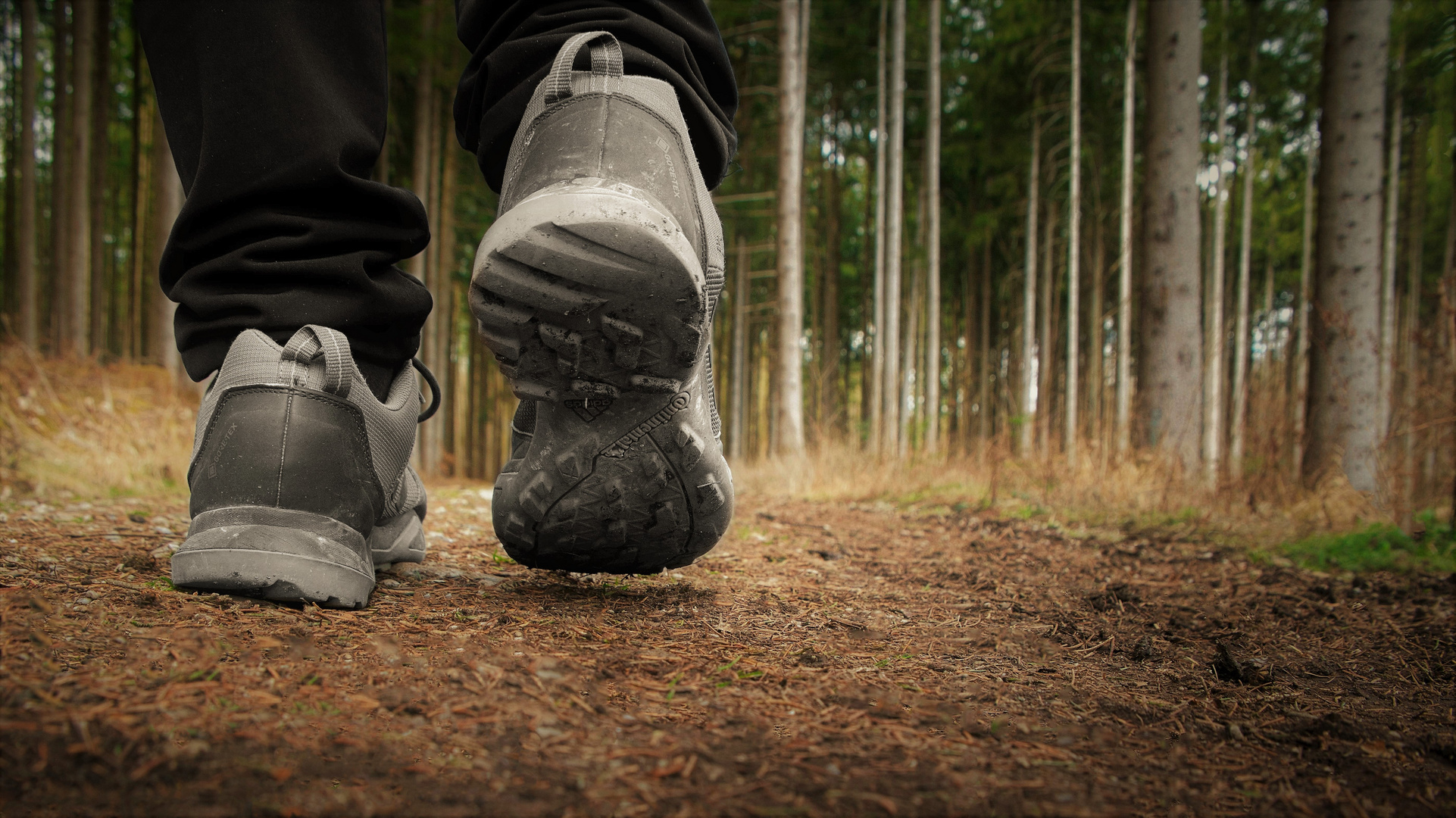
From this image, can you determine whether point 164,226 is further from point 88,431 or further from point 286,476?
point 286,476

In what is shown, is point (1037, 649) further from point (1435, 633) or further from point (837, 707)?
point (1435, 633)

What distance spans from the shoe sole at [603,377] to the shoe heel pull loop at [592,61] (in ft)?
0.71

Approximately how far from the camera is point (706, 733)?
30.6 inches

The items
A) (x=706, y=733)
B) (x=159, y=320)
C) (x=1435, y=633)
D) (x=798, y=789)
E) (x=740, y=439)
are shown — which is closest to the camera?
(x=798, y=789)

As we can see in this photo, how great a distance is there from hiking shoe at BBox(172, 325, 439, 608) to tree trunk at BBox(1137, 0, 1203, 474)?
211 inches

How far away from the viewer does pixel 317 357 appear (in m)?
1.18

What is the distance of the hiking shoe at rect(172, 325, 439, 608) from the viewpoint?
3.51 feet

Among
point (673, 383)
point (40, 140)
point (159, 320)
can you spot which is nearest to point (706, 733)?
point (673, 383)

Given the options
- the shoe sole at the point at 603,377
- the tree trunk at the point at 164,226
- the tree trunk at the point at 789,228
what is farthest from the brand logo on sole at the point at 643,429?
the tree trunk at the point at 789,228

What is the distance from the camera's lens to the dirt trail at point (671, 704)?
2.08ft

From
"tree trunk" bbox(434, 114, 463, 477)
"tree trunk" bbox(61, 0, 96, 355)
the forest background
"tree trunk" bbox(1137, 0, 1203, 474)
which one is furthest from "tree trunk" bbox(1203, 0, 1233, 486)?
"tree trunk" bbox(61, 0, 96, 355)

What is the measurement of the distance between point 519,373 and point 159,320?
6.50m

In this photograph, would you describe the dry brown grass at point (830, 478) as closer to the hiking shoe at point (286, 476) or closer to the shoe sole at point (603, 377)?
the hiking shoe at point (286, 476)

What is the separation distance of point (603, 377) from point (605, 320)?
104 millimetres
